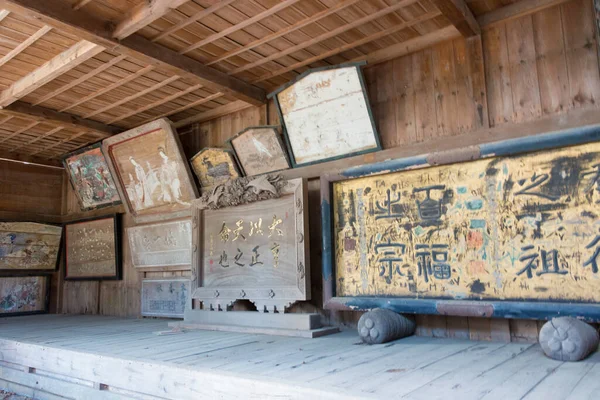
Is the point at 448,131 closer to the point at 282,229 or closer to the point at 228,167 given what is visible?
the point at 282,229

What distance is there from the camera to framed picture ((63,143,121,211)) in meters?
6.50

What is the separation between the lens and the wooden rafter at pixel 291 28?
3.46 meters

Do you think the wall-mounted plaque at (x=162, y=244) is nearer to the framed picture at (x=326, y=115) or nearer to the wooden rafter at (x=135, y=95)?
the wooden rafter at (x=135, y=95)

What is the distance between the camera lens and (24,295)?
7.06m

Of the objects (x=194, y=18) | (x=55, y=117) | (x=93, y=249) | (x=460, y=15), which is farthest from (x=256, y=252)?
(x=93, y=249)

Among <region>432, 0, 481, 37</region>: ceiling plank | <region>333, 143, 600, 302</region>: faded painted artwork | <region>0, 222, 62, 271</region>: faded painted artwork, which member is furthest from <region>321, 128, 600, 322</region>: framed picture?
<region>0, 222, 62, 271</region>: faded painted artwork

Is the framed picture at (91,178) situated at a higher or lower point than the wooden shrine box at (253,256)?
higher

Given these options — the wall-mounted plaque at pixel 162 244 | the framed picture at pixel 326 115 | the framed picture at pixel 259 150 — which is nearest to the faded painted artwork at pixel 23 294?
the wall-mounted plaque at pixel 162 244

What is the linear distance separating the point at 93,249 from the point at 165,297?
6.00ft

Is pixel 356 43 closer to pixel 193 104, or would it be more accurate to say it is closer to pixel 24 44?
pixel 193 104

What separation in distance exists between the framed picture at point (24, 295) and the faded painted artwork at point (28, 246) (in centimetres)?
19

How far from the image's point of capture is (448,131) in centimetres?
380

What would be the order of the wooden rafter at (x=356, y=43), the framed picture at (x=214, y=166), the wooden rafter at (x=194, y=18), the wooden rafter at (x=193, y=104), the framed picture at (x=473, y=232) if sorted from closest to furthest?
the framed picture at (x=473, y=232)
the wooden rafter at (x=194, y=18)
the wooden rafter at (x=356, y=43)
the wooden rafter at (x=193, y=104)
the framed picture at (x=214, y=166)

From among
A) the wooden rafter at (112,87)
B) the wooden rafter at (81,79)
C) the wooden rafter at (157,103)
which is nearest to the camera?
the wooden rafter at (81,79)
